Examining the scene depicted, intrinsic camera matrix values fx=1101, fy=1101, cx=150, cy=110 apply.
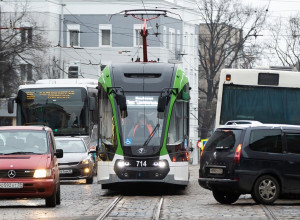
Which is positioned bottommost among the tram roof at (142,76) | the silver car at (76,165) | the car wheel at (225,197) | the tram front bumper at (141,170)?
the silver car at (76,165)

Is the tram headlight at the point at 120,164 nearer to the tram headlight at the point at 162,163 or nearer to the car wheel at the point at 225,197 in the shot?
the tram headlight at the point at 162,163

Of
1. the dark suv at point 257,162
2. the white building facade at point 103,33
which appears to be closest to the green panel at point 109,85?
the dark suv at point 257,162

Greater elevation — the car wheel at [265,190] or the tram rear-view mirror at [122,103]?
the tram rear-view mirror at [122,103]

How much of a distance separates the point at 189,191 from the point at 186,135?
2211 millimetres

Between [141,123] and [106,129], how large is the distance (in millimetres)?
923

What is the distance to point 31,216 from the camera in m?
19.0

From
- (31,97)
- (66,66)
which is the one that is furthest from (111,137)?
(66,66)

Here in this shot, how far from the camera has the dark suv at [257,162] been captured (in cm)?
2147

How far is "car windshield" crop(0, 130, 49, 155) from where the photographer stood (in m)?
22.0

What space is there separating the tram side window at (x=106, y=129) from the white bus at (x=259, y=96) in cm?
263

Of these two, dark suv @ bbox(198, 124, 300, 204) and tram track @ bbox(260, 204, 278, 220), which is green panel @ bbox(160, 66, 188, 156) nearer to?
dark suv @ bbox(198, 124, 300, 204)

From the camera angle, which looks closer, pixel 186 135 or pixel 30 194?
pixel 30 194

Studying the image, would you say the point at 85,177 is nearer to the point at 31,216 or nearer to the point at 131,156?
the point at 131,156

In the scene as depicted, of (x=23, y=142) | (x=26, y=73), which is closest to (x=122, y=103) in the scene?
(x=23, y=142)
